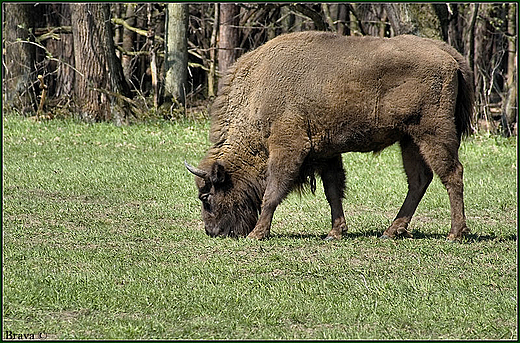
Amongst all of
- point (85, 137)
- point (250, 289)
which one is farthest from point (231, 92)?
point (85, 137)

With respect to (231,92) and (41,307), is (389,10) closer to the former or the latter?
(231,92)

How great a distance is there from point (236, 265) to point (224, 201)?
1911 mm

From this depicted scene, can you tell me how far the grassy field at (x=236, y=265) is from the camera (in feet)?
20.6

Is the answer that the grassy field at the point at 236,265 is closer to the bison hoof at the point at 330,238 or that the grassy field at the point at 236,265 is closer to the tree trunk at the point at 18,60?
the bison hoof at the point at 330,238

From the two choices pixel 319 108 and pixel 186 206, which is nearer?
pixel 319 108

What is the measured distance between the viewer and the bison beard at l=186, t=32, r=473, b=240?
30.2ft

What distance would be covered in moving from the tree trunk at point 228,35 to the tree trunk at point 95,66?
12.8 ft

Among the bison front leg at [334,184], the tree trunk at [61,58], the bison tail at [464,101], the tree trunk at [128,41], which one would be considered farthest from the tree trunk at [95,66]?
the bison tail at [464,101]

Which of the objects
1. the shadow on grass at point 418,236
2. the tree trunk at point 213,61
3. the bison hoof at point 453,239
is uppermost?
the bison hoof at point 453,239

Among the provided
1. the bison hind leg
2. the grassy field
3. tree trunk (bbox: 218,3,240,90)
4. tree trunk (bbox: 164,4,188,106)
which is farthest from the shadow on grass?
tree trunk (bbox: 218,3,240,90)

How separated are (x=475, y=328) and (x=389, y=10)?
40.3 feet

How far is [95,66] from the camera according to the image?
1927 cm

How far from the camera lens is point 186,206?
11.7 metres

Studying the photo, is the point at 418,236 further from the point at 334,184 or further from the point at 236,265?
the point at 236,265
